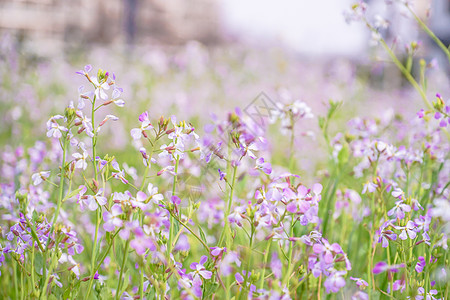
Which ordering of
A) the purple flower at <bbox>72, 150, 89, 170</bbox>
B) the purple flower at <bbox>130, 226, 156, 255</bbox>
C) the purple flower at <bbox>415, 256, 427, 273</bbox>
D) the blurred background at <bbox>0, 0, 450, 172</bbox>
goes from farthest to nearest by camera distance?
the blurred background at <bbox>0, 0, 450, 172</bbox> < the purple flower at <bbox>415, 256, 427, 273</bbox> < the purple flower at <bbox>72, 150, 89, 170</bbox> < the purple flower at <bbox>130, 226, 156, 255</bbox>

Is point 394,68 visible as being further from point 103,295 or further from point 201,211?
point 103,295

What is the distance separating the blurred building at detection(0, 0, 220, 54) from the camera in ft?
45.3

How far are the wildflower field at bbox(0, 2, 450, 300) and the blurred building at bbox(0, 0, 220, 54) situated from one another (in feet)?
28.6

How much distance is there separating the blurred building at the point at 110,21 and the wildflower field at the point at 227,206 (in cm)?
873

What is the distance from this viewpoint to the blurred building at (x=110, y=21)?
13820mm

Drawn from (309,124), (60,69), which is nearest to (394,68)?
(309,124)

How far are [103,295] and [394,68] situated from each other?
34.2 ft

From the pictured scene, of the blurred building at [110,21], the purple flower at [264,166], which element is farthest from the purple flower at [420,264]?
the blurred building at [110,21]

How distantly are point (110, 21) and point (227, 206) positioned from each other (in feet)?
52.9

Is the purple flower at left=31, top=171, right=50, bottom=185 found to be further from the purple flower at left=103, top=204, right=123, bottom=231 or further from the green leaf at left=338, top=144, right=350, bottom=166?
the green leaf at left=338, top=144, right=350, bottom=166

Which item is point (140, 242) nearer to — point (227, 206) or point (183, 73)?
point (227, 206)

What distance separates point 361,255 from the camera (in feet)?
6.34

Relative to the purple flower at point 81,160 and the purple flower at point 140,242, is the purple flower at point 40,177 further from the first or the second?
the purple flower at point 140,242

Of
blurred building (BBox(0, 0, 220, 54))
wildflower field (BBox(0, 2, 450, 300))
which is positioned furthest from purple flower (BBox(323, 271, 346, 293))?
blurred building (BBox(0, 0, 220, 54))
